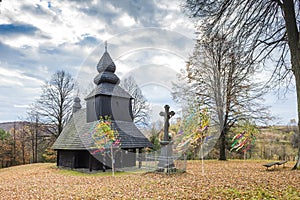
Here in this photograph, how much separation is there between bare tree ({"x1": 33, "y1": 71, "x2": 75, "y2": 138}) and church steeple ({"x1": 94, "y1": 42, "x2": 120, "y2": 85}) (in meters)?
11.3

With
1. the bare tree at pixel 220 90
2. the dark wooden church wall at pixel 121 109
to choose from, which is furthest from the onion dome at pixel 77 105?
the bare tree at pixel 220 90

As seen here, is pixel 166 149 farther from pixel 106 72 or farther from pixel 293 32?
pixel 106 72

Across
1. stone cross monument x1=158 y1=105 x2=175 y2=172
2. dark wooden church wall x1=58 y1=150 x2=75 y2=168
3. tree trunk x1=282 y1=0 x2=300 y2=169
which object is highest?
tree trunk x1=282 y1=0 x2=300 y2=169

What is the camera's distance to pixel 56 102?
25547 mm

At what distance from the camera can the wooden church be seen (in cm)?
1428

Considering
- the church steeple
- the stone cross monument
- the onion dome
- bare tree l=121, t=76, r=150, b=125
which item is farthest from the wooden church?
the onion dome

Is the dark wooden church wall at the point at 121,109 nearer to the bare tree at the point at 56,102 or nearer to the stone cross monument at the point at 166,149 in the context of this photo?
the stone cross monument at the point at 166,149

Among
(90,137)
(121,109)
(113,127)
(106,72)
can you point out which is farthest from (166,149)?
(106,72)

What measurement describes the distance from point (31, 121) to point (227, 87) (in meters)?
22.8

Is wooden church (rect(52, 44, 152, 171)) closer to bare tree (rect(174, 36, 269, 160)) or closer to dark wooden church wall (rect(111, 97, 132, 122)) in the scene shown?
dark wooden church wall (rect(111, 97, 132, 122))

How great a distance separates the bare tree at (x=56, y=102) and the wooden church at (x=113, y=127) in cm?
913

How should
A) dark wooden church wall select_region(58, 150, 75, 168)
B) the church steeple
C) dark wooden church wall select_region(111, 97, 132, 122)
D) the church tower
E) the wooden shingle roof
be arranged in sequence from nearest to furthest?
the wooden shingle roof → the church tower → dark wooden church wall select_region(111, 97, 132, 122) → the church steeple → dark wooden church wall select_region(58, 150, 75, 168)

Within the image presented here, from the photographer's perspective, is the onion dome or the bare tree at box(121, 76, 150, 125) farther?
the onion dome

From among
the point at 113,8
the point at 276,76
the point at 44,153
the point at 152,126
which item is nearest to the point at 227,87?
the point at 276,76
